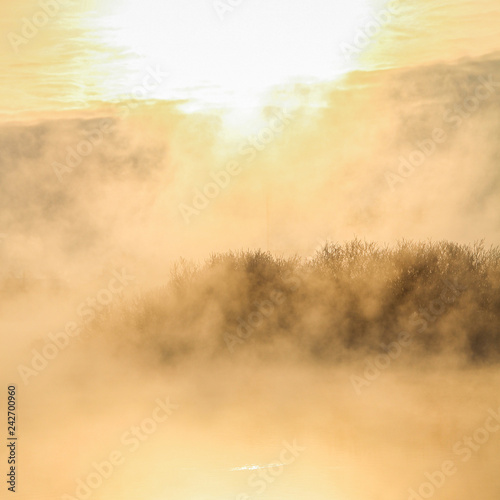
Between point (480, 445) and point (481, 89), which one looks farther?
point (481, 89)

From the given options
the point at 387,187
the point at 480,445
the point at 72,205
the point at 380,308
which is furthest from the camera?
the point at 72,205

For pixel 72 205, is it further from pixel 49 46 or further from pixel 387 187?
pixel 387 187

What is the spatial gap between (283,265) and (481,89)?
1861 mm

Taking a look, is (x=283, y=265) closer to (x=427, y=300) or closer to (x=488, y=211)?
(x=427, y=300)

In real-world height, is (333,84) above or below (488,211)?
above

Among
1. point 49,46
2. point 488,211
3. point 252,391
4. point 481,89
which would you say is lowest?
point 252,391

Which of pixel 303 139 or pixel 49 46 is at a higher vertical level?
pixel 49 46

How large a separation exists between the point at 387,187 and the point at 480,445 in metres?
2.25

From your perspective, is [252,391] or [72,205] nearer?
[252,391]

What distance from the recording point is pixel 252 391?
426 centimetres

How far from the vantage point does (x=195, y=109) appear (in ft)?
17.9

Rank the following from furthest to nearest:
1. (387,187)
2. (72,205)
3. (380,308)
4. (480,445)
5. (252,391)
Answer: (72,205) → (387,187) → (380,308) → (252,391) → (480,445)

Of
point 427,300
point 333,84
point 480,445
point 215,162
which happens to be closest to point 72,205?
point 215,162

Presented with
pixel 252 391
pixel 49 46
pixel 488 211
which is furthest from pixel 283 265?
pixel 49 46
